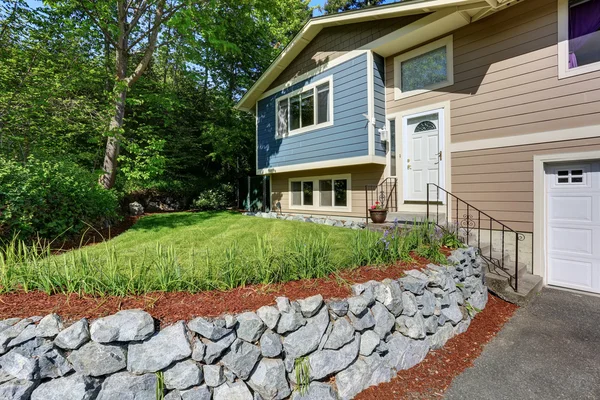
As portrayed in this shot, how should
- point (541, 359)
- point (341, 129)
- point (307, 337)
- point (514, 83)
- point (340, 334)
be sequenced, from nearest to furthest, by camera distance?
point (307, 337) < point (340, 334) < point (541, 359) < point (514, 83) < point (341, 129)

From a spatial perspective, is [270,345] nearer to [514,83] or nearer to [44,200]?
[44,200]

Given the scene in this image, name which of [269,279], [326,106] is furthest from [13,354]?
[326,106]

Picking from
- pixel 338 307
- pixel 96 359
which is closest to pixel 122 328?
pixel 96 359

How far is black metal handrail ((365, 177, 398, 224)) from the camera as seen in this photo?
6604mm

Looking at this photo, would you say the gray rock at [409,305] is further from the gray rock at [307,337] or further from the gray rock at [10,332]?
the gray rock at [10,332]

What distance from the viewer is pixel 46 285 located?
2379 millimetres

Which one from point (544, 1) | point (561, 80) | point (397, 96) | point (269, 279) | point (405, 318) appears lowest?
point (405, 318)

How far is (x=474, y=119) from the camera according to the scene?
5387 millimetres

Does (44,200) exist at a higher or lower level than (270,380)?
higher

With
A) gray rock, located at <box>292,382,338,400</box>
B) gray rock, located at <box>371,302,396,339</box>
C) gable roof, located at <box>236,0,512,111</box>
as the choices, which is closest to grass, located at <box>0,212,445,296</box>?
gray rock, located at <box>371,302,396,339</box>

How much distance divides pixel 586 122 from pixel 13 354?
7.13 m

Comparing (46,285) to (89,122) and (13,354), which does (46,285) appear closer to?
(13,354)

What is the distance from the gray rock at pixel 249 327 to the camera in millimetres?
2170

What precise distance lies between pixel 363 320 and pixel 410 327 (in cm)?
66
